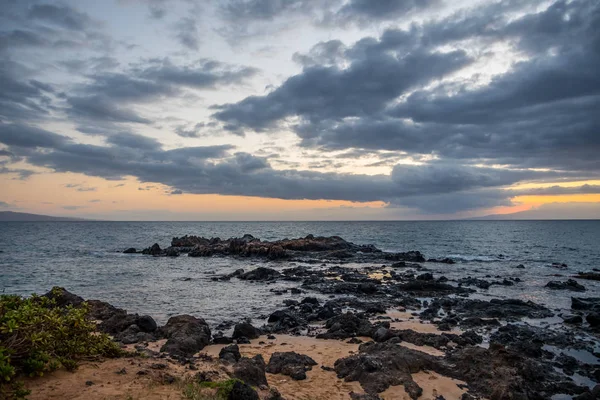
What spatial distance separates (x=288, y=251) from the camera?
2549 inches

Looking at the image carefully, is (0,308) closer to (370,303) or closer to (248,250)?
(370,303)

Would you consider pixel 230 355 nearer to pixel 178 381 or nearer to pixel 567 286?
pixel 178 381

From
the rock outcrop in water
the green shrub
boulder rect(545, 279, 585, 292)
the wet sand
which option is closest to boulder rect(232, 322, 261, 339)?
the wet sand

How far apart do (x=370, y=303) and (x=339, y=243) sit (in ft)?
156

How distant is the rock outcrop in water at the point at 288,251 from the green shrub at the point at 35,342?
168 feet

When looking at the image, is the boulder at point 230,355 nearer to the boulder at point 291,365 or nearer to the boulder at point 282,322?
the boulder at point 291,365

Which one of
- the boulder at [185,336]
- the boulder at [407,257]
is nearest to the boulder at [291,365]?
the boulder at [185,336]

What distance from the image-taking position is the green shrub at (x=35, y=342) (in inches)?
303

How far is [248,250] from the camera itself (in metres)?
65.1

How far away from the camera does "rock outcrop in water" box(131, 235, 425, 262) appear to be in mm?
61372

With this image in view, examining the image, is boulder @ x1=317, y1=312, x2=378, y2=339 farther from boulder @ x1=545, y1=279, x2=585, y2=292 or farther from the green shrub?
boulder @ x1=545, y1=279, x2=585, y2=292

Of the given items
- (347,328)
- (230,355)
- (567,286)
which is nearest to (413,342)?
(347,328)

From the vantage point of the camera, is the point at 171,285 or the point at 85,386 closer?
the point at 85,386

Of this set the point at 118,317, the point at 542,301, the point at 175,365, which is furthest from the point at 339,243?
the point at 175,365
